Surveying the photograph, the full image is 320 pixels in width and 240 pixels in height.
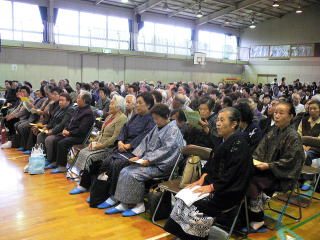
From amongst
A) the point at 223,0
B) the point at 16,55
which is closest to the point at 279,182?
the point at 16,55

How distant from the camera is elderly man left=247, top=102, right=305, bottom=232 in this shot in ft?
9.25

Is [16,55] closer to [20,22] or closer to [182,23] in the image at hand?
[20,22]

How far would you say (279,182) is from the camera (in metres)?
2.89

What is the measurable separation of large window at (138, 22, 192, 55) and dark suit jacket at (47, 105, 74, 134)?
41.0 ft

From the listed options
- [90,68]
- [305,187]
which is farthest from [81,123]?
[90,68]

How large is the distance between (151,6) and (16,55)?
Answer: 718 centimetres

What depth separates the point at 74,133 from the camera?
4.92 metres

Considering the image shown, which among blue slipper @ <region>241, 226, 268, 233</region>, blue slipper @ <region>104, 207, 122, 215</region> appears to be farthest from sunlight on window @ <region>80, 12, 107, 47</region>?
blue slipper @ <region>241, 226, 268, 233</region>

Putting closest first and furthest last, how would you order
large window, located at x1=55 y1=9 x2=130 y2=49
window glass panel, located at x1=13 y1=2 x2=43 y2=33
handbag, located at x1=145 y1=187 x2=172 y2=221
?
handbag, located at x1=145 y1=187 x2=172 y2=221 < window glass panel, located at x1=13 y1=2 x2=43 y2=33 < large window, located at x1=55 y1=9 x2=130 y2=49

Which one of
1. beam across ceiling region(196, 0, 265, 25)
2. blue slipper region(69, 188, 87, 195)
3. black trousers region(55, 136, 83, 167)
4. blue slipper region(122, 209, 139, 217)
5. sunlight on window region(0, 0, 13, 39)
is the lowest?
blue slipper region(122, 209, 139, 217)

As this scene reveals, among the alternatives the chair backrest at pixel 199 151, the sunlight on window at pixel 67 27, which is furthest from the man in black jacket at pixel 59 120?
the sunlight on window at pixel 67 27

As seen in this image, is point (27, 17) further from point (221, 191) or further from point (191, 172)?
point (221, 191)

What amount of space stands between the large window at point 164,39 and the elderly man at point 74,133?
13.0 meters

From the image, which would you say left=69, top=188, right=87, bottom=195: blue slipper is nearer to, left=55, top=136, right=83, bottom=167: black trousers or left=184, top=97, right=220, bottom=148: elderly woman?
left=55, top=136, right=83, bottom=167: black trousers
